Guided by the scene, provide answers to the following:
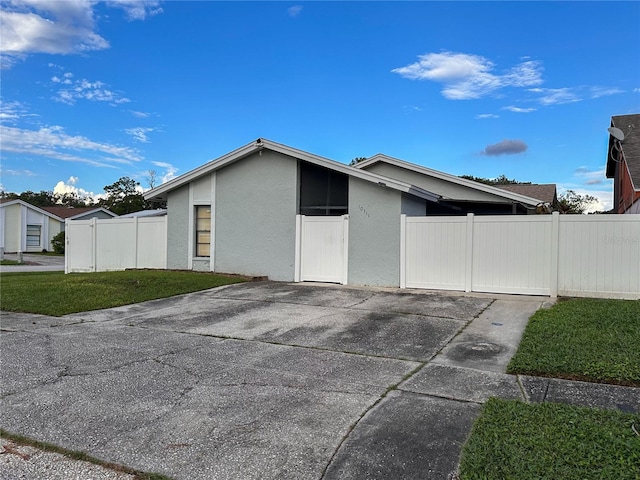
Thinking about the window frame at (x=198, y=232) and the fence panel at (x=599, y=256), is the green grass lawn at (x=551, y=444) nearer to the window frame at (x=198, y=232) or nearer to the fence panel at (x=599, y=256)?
the fence panel at (x=599, y=256)

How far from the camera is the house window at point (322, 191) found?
523 inches

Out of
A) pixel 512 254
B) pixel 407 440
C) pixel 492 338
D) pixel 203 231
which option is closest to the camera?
pixel 407 440

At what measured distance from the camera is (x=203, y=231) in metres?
14.5

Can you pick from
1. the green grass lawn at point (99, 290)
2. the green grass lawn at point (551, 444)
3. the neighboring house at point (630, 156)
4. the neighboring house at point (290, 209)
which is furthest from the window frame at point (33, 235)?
the green grass lawn at point (551, 444)

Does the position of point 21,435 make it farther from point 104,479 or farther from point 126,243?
point 126,243

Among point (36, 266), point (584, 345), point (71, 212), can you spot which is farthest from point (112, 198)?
point (584, 345)

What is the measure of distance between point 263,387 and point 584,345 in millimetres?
4053

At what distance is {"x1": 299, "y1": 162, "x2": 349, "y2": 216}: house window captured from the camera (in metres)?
13.3

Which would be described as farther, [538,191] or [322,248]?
[538,191]

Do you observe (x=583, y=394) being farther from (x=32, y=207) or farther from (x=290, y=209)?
(x=32, y=207)

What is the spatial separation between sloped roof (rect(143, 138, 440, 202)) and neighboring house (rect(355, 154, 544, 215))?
265cm

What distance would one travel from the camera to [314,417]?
152 inches

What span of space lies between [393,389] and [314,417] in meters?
1.00

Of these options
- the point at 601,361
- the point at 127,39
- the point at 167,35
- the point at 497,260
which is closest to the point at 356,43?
the point at 167,35
